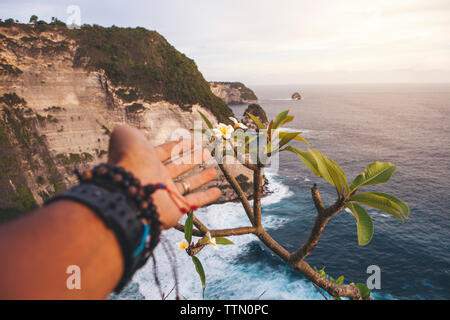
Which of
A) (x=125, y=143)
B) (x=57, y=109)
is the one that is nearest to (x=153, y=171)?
(x=125, y=143)

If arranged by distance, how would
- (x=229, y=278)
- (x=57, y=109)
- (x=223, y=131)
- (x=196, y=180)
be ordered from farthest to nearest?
1. (x=57, y=109)
2. (x=229, y=278)
3. (x=223, y=131)
4. (x=196, y=180)

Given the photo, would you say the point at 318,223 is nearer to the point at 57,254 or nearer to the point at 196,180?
the point at 196,180

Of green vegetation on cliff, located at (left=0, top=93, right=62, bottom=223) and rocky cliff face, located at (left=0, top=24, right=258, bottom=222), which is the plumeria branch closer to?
rocky cliff face, located at (left=0, top=24, right=258, bottom=222)

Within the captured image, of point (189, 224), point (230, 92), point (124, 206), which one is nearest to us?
point (124, 206)

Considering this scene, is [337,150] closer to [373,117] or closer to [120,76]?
[120,76]

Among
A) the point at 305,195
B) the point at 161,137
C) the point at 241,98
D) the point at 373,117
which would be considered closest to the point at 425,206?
the point at 305,195

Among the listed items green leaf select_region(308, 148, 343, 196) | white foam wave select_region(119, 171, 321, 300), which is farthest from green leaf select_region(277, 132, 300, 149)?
white foam wave select_region(119, 171, 321, 300)
